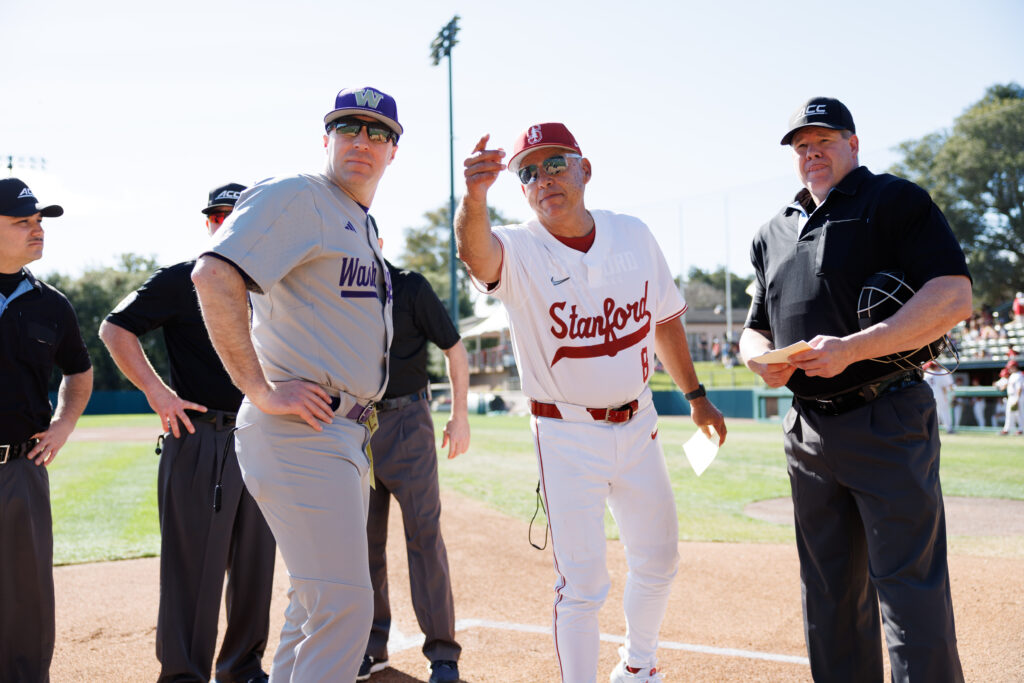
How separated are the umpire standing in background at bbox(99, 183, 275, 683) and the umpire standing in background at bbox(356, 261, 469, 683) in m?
0.63

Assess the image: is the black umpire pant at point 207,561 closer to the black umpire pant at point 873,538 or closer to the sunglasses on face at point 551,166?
the sunglasses on face at point 551,166

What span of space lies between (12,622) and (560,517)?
2.42 metres

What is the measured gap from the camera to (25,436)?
3.52 metres

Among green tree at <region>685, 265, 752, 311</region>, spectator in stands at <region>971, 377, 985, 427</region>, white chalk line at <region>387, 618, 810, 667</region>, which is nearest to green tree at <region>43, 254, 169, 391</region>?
spectator in stands at <region>971, 377, 985, 427</region>

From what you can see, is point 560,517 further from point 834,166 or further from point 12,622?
point 12,622

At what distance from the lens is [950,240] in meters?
2.91

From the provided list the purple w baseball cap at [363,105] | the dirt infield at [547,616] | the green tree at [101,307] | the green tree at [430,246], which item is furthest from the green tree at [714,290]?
the purple w baseball cap at [363,105]

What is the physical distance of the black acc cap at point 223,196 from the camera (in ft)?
13.2

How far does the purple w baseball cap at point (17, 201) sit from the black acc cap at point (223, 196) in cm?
72

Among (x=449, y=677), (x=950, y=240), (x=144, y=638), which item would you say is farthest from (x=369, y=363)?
(x=144, y=638)

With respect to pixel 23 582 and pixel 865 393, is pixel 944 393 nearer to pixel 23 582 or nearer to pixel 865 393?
pixel 865 393

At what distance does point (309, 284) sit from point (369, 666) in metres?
2.33

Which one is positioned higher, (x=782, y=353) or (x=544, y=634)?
(x=782, y=353)

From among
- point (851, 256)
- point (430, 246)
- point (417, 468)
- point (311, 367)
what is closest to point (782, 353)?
point (851, 256)
